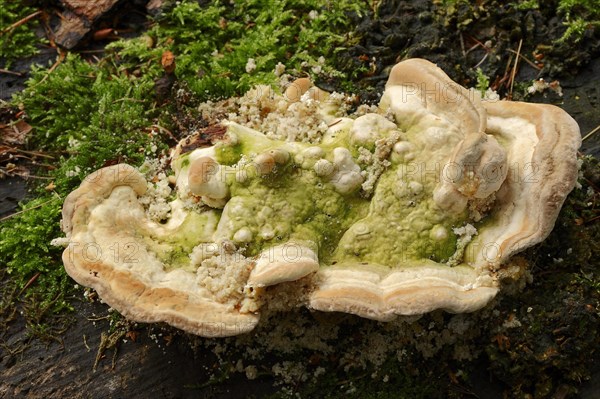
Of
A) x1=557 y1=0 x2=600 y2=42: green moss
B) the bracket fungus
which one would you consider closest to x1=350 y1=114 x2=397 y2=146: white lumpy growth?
the bracket fungus

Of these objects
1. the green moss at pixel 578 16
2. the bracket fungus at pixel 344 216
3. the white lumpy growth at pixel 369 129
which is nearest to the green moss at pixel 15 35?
the bracket fungus at pixel 344 216

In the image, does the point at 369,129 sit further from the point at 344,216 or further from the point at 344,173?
the point at 344,216

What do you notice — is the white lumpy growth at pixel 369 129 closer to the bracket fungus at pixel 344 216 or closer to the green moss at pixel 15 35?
the bracket fungus at pixel 344 216

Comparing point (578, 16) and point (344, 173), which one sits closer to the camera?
point (344, 173)

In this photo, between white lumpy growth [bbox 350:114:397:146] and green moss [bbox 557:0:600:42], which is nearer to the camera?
white lumpy growth [bbox 350:114:397:146]

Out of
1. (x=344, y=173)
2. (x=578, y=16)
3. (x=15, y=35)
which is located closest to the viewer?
(x=344, y=173)

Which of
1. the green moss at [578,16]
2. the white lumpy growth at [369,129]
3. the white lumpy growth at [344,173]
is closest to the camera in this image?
the white lumpy growth at [344,173]

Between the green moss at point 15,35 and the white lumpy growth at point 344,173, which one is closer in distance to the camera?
the white lumpy growth at point 344,173

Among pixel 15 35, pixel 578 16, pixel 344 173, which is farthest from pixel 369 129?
pixel 15 35

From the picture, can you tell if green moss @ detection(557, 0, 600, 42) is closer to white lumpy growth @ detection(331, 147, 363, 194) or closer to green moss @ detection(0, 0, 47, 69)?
white lumpy growth @ detection(331, 147, 363, 194)
